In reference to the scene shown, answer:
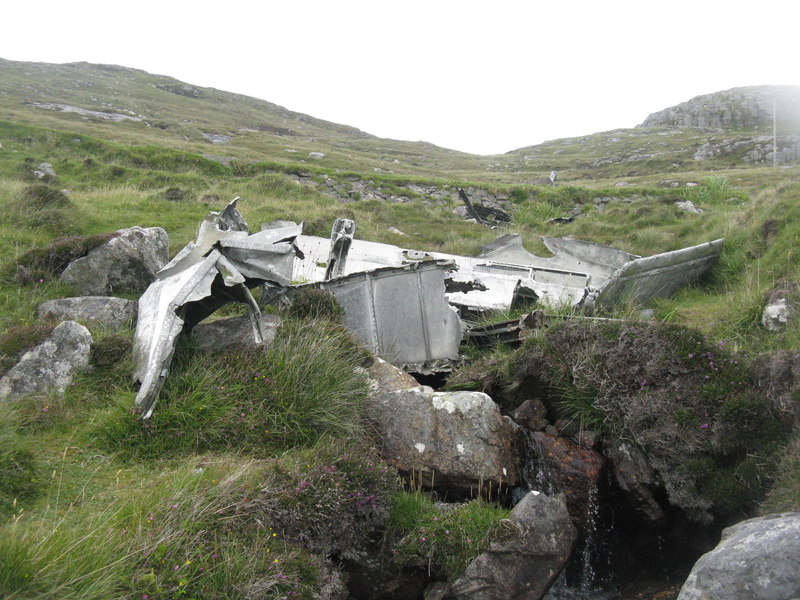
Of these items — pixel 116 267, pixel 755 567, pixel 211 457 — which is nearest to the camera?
pixel 755 567

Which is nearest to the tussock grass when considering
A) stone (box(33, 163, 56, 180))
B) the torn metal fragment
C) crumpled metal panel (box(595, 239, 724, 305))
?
the torn metal fragment

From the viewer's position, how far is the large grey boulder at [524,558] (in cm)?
385

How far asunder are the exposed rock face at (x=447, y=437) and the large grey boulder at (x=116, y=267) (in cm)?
370

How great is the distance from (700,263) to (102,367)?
29.8ft

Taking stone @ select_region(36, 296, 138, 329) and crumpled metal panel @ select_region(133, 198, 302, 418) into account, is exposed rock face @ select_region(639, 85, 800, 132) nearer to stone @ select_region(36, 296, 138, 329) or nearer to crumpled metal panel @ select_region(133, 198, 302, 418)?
crumpled metal panel @ select_region(133, 198, 302, 418)

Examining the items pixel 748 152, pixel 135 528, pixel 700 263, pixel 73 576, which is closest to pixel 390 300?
pixel 135 528

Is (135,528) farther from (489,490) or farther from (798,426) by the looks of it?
(798,426)

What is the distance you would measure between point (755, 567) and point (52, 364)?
5416 mm

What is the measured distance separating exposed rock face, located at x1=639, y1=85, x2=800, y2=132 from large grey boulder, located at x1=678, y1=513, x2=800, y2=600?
2453 inches

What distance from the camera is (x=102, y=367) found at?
5.09 m

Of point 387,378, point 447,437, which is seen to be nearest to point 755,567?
point 447,437

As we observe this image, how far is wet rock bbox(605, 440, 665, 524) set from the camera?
15.9 feet

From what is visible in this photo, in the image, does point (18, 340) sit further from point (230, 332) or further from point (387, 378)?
point (387, 378)

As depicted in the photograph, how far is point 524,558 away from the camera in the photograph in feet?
13.1
